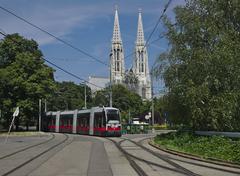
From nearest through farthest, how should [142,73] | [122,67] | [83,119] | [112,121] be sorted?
[112,121] < [83,119] < [122,67] < [142,73]

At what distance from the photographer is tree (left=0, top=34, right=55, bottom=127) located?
64.0 meters

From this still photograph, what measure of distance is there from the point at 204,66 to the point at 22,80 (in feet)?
129

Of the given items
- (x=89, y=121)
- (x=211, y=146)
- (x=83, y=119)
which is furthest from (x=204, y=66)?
(x=83, y=119)

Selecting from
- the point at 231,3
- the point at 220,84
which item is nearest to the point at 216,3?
the point at 231,3

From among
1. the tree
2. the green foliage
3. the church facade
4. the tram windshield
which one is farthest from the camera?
the church facade

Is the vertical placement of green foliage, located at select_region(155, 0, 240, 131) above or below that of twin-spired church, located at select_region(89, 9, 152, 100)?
below

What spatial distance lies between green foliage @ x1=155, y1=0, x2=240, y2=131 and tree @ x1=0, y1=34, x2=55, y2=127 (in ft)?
108

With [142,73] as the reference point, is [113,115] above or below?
below

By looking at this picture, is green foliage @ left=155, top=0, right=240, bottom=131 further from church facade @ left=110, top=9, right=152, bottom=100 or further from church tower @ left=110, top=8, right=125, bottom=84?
church tower @ left=110, top=8, right=125, bottom=84

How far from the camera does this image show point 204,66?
2964cm

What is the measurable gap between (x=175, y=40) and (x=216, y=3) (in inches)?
155

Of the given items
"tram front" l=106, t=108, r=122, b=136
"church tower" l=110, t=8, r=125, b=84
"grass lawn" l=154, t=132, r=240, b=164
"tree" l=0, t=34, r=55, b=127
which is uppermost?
"church tower" l=110, t=8, r=125, b=84

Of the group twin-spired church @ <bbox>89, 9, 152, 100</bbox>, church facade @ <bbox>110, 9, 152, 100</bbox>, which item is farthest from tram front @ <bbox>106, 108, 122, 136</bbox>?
twin-spired church @ <bbox>89, 9, 152, 100</bbox>

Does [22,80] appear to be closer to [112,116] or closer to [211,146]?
[112,116]
